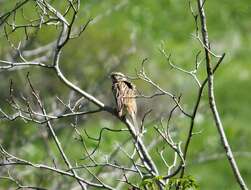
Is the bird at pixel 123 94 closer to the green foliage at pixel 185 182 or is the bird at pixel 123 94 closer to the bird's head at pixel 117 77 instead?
the bird's head at pixel 117 77

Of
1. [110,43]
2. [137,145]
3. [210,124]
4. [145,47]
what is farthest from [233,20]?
[137,145]

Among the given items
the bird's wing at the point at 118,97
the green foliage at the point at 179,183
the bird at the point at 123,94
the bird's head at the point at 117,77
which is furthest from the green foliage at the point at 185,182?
the bird's head at the point at 117,77

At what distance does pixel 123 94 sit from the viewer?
7043 millimetres

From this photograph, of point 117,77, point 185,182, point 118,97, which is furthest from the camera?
point 117,77

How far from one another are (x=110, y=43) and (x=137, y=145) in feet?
84.2

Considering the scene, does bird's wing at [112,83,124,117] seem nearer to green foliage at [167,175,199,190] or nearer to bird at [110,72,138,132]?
bird at [110,72,138,132]

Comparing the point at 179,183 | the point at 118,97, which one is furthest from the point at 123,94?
the point at 179,183

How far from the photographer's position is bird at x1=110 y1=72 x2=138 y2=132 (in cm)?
653

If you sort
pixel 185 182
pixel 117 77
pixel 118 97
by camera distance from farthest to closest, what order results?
pixel 117 77 < pixel 118 97 < pixel 185 182

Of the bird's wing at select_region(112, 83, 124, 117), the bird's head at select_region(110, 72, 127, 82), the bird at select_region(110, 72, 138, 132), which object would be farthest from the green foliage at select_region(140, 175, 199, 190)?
the bird's head at select_region(110, 72, 127, 82)

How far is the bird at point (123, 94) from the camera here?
257 inches

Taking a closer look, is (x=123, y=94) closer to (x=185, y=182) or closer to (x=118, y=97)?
(x=118, y=97)

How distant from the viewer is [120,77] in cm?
727

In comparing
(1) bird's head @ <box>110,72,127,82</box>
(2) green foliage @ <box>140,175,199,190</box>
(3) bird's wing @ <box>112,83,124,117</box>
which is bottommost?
(2) green foliage @ <box>140,175,199,190</box>
